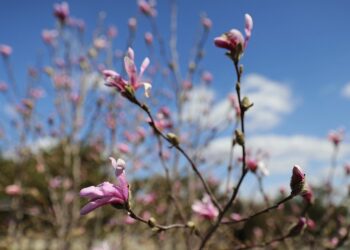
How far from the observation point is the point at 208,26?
13.7 feet

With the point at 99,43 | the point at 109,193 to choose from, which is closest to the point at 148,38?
the point at 99,43

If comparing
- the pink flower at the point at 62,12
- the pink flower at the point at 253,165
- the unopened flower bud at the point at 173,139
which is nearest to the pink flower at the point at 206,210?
the pink flower at the point at 253,165

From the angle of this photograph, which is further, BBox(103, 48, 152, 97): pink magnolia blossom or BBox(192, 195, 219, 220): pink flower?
BBox(192, 195, 219, 220): pink flower

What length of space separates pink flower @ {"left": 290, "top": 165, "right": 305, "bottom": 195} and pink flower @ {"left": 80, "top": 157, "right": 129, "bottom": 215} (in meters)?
0.52

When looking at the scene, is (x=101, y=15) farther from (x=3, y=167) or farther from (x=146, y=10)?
(x=3, y=167)

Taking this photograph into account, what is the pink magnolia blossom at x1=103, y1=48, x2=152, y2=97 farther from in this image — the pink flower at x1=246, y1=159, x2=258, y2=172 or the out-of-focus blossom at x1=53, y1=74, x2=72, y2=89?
the out-of-focus blossom at x1=53, y1=74, x2=72, y2=89

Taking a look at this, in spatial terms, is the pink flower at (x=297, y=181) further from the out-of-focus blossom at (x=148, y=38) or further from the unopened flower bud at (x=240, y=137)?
the out-of-focus blossom at (x=148, y=38)

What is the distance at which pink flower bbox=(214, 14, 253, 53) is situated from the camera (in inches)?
55.4

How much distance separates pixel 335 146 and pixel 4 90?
4690mm

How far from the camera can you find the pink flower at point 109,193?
3.77 ft

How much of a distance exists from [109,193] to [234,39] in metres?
0.68

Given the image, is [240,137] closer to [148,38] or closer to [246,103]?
[246,103]

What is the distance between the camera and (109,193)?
4.00 ft

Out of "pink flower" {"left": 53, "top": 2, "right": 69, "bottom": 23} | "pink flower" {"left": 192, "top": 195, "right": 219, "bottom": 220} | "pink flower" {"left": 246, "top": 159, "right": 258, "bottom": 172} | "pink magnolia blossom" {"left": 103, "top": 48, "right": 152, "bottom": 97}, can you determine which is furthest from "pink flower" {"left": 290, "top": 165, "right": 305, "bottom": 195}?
"pink flower" {"left": 53, "top": 2, "right": 69, "bottom": 23}
